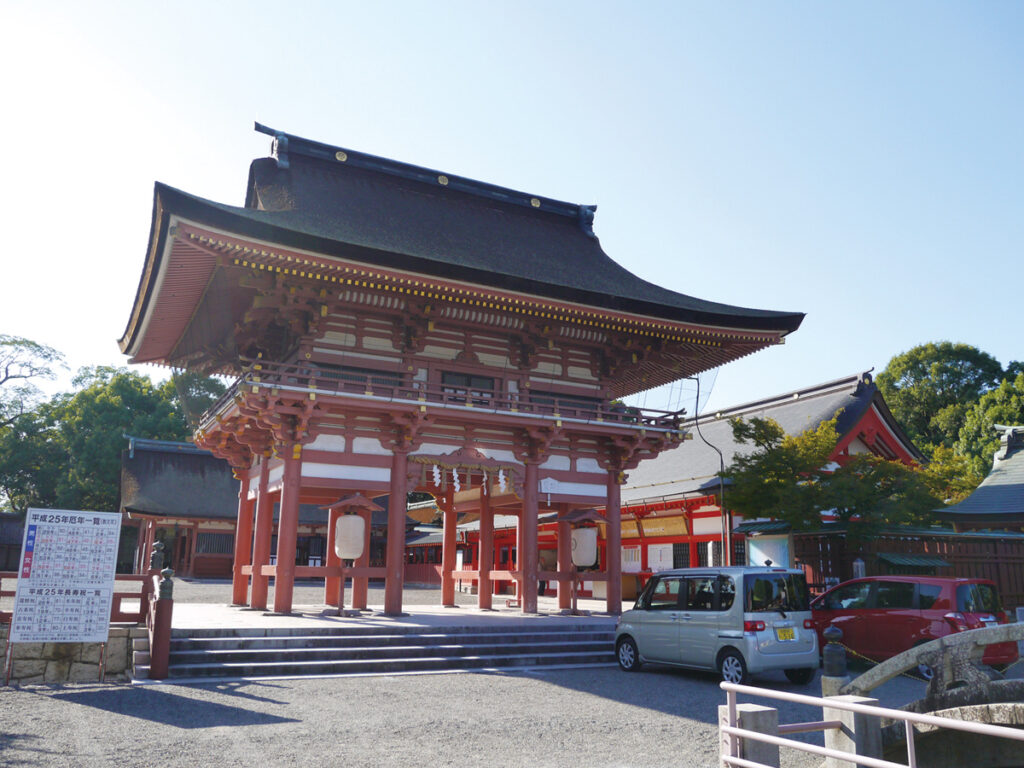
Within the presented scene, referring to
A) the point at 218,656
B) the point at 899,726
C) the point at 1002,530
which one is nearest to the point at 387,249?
the point at 218,656

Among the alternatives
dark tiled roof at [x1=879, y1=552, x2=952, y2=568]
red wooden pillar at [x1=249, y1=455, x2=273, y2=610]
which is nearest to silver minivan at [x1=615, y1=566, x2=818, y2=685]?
dark tiled roof at [x1=879, y1=552, x2=952, y2=568]

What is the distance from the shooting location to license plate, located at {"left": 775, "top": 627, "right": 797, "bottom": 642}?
1176cm

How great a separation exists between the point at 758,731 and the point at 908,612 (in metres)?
8.63

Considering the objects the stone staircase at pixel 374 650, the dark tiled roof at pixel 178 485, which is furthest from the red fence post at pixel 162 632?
the dark tiled roof at pixel 178 485

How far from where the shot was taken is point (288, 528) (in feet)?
56.0

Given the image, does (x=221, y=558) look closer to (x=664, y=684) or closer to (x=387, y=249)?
(x=387, y=249)

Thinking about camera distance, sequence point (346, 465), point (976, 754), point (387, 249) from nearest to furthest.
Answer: point (976, 754)
point (387, 249)
point (346, 465)

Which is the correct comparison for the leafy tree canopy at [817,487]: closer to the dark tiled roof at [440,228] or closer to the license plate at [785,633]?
the dark tiled roof at [440,228]

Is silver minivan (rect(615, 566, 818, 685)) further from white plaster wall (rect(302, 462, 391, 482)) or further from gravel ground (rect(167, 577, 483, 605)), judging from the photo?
gravel ground (rect(167, 577, 483, 605))

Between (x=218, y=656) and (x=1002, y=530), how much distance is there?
74.3 feet

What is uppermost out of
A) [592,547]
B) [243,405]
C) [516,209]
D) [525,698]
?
[516,209]

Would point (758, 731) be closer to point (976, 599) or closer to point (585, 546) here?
point (976, 599)

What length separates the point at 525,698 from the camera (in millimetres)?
11117

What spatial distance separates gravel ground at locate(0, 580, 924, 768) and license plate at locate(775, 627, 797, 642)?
989mm
